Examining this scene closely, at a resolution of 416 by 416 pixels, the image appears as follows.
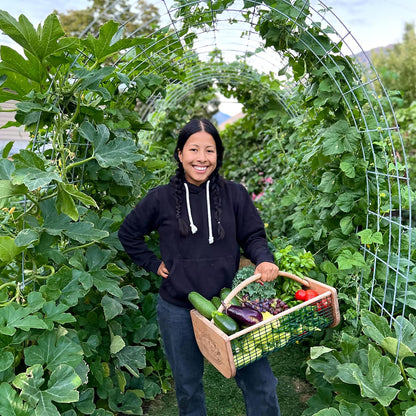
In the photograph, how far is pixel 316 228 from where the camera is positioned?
2.75 metres

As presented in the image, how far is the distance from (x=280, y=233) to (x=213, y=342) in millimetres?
2257

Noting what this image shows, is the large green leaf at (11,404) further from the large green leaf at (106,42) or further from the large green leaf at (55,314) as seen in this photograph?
the large green leaf at (106,42)

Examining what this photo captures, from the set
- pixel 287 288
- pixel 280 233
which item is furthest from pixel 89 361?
pixel 280 233

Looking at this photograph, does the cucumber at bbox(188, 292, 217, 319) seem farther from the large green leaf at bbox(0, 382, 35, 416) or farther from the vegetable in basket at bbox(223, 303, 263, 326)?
the large green leaf at bbox(0, 382, 35, 416)

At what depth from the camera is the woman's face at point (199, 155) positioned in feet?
6.25

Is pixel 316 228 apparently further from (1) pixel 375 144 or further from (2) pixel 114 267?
(2) pixel 114 267

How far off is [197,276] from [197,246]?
0.13 m

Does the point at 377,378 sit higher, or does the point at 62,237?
the point at 62,237

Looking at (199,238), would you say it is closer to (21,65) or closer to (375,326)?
(375,326)

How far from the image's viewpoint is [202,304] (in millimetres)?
1737

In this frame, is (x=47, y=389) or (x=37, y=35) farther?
(x=37, y=35)

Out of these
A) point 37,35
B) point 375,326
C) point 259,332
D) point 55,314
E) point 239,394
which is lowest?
point 239,394

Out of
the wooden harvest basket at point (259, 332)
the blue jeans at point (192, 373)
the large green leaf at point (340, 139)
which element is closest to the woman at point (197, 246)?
the blue jeans at point (192, 373)

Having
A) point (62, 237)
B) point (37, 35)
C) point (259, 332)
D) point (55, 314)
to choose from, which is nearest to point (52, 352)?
point (55, 314)
